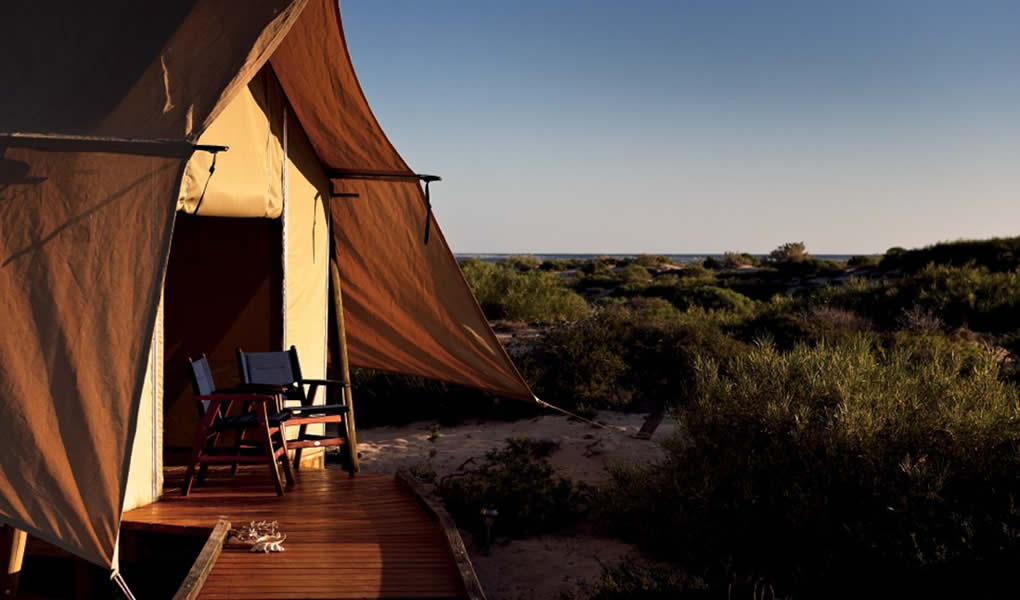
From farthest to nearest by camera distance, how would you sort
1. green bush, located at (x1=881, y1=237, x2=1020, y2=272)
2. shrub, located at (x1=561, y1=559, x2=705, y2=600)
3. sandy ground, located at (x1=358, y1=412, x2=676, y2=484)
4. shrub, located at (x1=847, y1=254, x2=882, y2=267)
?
shrub, located at (x1=847, y1=254, x2=882, y2=267) → green bush, located at (x1=881, y1=237, x2=1020, y2=272) → sandy ground, located at (x1=358, y1=412, x2=676, y2=484) → shrub, located at (x1=561, y1=559, x2=705, y2=600)

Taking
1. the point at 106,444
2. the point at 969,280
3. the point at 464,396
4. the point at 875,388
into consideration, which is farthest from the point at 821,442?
the point at 969,280

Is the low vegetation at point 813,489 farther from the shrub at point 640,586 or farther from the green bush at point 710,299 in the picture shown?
the green bush at point 710,299

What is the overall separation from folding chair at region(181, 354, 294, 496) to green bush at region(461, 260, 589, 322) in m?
8.53

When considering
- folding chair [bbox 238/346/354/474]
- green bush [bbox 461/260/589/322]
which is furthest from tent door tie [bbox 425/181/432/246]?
green bush [bbox 461/260/589/322]

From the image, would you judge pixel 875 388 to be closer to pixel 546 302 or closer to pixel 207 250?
pixel 207 250

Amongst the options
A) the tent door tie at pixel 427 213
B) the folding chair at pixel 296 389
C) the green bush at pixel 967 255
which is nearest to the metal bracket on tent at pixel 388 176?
the tent door tie at pixel 427 213

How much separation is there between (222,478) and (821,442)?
3874 millimetres

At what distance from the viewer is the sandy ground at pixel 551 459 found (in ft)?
16.5

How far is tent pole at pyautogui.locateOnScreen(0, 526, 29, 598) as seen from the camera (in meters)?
3.90

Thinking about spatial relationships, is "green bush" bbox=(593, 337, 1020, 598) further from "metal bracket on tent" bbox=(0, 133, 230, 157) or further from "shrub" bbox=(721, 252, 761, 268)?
"shrub" bbox=(721, 252, 761, 268)

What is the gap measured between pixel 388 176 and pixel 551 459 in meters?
3.14

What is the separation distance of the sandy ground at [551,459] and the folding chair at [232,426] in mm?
1420

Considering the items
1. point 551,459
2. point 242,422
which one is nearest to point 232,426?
point 242,422

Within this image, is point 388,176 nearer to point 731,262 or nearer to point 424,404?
point 424,404
